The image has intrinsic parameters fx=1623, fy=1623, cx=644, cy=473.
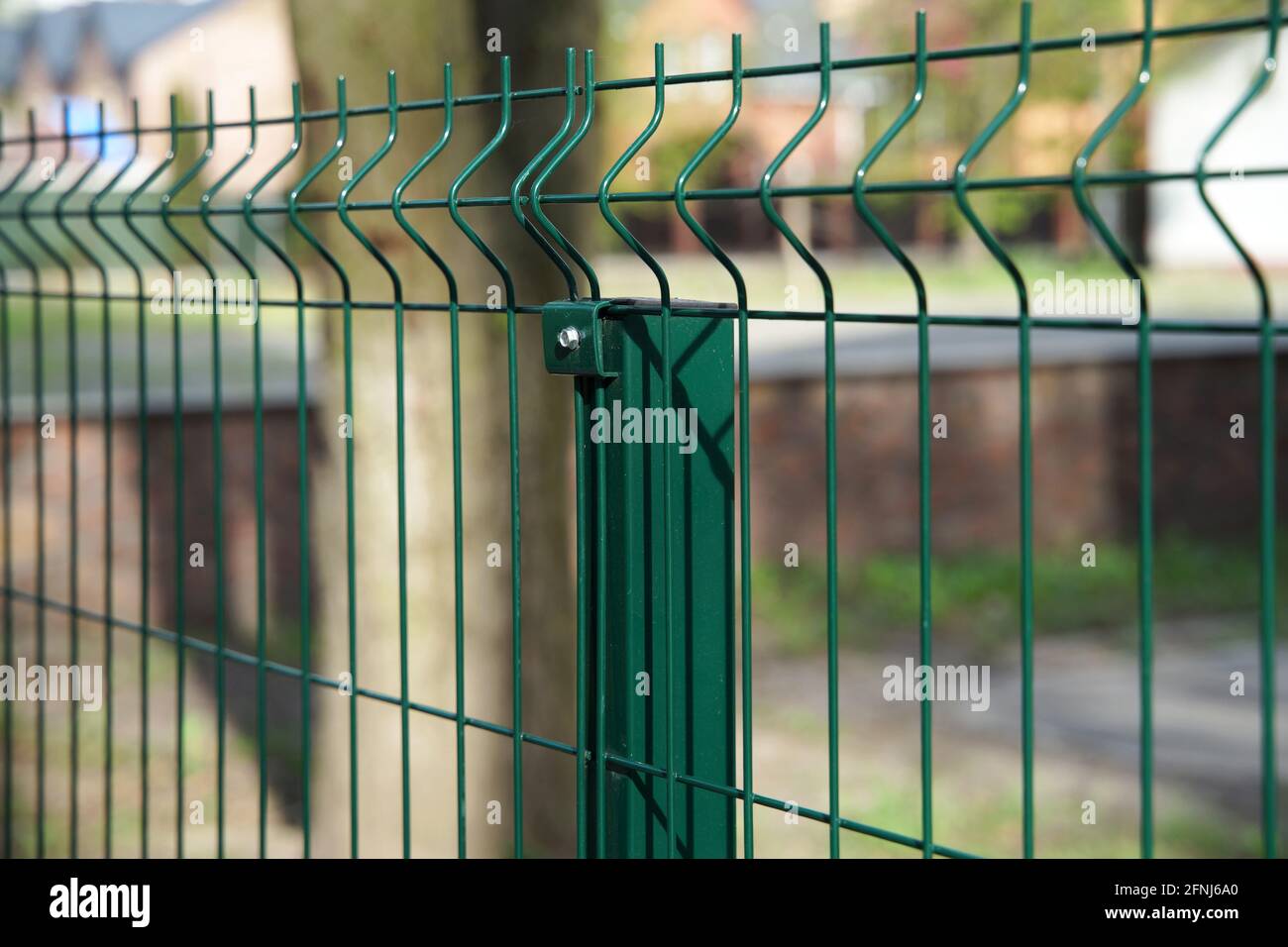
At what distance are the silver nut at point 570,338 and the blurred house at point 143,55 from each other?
33.3 metres

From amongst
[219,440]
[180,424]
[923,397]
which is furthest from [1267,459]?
[180,424]

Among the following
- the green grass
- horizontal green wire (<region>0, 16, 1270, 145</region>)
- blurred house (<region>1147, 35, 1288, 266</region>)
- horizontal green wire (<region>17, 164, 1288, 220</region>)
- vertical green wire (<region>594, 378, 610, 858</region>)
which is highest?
blurred house (<region>1147, 35, 1288, 266</region>)

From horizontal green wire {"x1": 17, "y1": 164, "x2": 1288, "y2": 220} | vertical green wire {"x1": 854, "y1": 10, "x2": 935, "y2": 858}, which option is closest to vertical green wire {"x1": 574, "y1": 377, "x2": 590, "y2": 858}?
horizontal green wire {"x1": 17, "y1": 164, "x2": 1288, "y2": 220}

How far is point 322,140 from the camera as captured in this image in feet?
15.4

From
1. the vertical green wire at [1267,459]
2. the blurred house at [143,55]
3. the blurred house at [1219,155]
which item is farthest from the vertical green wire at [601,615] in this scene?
the blurred house at [143,55]

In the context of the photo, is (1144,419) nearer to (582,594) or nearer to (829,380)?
(829,380)

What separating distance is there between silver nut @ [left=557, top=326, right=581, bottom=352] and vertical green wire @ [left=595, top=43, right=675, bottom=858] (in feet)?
0.22

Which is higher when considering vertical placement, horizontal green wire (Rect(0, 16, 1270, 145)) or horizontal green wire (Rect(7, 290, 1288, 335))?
horizontal green wire (Rect(0, 16, 1270, 145))

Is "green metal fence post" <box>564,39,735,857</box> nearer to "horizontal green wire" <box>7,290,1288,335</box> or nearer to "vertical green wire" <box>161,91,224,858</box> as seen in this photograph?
"horizontal green wire" <box>7,290,1288,335</box>

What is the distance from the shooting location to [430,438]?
4.61m

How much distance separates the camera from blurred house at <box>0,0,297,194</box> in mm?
40000

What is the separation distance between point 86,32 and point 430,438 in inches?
1920

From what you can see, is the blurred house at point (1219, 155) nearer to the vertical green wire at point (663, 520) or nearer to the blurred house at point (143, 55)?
the blurred house at point (143, 55)
